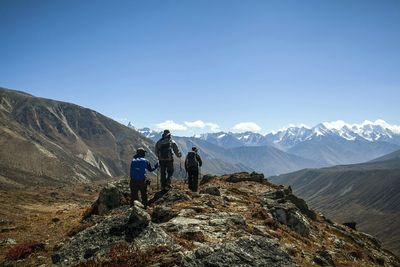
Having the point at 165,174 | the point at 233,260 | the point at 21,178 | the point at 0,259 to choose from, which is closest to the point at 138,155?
the point at 165,174

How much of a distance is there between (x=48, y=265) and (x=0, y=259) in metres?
4.34

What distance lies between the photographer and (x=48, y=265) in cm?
1533

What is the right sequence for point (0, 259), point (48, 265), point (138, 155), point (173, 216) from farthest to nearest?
point (138, 155) → point (173, 216) → point (0, 259) → point (48, 265)

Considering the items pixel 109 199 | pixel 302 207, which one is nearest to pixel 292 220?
pixel 302 207

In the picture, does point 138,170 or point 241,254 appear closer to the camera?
point 241,254

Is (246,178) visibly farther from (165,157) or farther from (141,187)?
(141,187)

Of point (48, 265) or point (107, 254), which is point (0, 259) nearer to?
point (48, 265)

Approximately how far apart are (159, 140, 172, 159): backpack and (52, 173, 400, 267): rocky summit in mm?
2826

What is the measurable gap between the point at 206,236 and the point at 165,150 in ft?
33.1

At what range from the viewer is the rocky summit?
14.7 metres

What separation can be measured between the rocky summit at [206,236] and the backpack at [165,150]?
9.27ft

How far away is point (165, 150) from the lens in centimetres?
2642

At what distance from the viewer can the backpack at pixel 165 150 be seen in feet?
86.2

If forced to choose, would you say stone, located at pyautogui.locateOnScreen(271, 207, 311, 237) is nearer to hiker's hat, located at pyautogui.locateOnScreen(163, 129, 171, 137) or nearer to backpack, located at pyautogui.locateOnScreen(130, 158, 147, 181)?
hiker's hat, located at pyautogui.locateOnScreen(163, 129, 171, 137)
